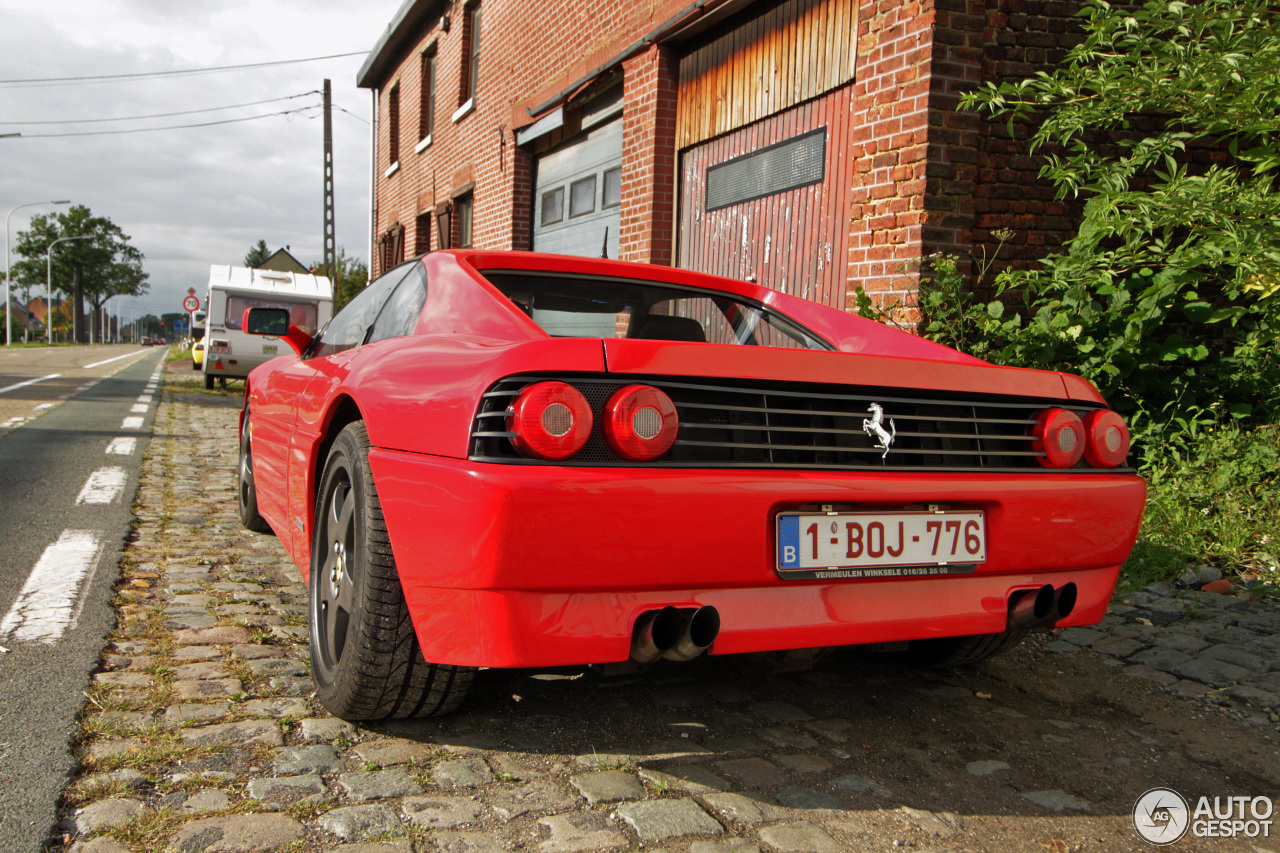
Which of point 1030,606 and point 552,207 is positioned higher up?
point 552,207

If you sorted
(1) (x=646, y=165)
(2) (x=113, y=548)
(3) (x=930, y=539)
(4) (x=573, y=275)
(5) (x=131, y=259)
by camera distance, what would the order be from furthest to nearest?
1. (5) (x=131, y=259)
2. (1) (x=646, y=165)
3. (2) (x=113, y=548)
4. (4) (x=573, y=275)
5. (3) (x=930, y=539)

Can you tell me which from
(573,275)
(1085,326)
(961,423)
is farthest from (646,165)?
(961,423)

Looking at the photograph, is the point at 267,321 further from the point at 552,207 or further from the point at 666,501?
the point at 552,207

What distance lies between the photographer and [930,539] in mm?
2314

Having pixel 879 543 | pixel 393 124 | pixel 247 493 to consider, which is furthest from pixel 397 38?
pixel 879 543

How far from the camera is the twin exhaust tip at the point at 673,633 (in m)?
2.03

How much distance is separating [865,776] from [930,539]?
2.03ft

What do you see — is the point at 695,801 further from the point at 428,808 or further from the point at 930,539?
the point at 930,539

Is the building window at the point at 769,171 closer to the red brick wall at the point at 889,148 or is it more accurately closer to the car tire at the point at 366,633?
the red brick wall at the point at 889,148

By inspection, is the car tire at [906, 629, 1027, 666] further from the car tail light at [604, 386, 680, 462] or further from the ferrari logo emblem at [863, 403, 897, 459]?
the car tail light at [604, 386, 680, 462]

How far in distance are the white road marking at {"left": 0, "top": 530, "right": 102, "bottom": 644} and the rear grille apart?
2.20 metres

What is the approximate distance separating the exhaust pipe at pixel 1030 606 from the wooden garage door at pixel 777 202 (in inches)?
154

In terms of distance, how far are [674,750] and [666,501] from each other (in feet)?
2.75

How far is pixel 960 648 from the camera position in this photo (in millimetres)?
3078
